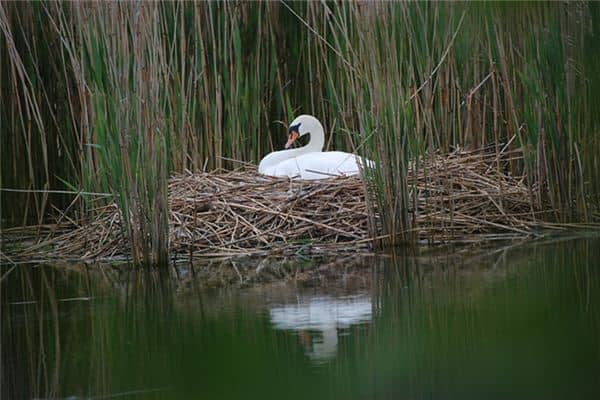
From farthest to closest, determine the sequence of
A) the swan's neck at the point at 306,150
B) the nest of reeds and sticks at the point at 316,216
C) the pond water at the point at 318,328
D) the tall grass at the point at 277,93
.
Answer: the swan's neck at the point at 306,150
the nest of reeds and sticks at the point at 316,216
the tall grass at the point at 277,93
the pond water at the point at 318,328

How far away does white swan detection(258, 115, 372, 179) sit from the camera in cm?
764

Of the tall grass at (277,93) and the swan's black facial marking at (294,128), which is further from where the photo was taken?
the swan's black facial marking at (294,128)

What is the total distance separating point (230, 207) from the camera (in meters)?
7.36

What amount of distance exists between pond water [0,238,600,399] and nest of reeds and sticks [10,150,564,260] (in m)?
0.35

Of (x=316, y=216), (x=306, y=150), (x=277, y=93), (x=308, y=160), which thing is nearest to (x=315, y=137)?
(x=306, y=150)

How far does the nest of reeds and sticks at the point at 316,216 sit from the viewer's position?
6945 mm

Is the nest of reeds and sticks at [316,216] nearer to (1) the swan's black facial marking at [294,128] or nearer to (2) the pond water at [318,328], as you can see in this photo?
(2) the pond water at [318,328]

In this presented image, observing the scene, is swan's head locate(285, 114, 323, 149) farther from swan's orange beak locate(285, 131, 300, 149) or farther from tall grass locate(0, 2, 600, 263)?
tall grass locate(0, 2, 600, 263)

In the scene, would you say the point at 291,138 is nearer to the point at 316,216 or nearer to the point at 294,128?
the point at 294,128

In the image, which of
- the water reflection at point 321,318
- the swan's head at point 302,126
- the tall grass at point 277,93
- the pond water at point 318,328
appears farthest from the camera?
the swan's head at point 302,126

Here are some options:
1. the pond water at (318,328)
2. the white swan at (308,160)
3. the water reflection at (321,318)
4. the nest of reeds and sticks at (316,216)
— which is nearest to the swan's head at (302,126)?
the white swan at (308,160)

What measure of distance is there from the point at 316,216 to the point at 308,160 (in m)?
0.72

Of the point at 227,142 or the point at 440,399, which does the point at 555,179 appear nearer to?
the point at 227,142

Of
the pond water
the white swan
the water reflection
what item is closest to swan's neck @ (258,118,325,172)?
the white swan
